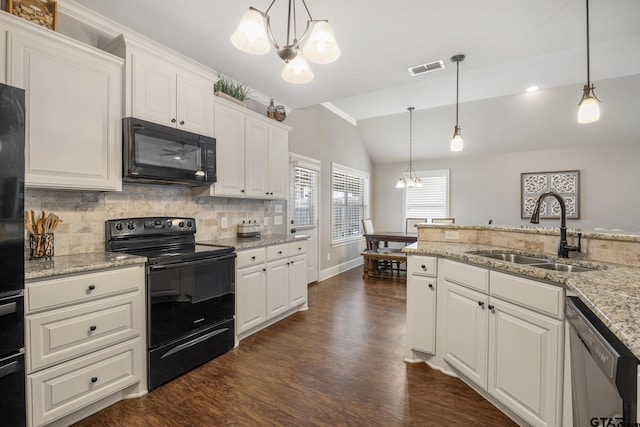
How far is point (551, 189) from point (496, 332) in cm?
545

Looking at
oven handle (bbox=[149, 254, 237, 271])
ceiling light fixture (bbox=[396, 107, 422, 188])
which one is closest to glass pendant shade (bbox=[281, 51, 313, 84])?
oven handle (bbox=[149, 254, 237, 271])

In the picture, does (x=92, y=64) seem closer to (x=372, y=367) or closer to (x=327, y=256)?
(x=372, y=367)

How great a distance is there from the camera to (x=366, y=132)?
670 centimetres

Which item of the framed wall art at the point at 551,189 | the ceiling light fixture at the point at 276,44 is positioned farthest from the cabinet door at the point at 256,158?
the framed wall art at the point at 551,189

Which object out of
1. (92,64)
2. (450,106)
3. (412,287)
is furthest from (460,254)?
(450,106)

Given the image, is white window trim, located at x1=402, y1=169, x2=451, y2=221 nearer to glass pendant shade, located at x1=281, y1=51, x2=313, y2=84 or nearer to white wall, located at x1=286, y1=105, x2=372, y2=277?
white wall, located at x1=286, y1=105, x2=372, y2=277

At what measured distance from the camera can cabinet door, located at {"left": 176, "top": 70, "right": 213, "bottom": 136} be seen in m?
2.46

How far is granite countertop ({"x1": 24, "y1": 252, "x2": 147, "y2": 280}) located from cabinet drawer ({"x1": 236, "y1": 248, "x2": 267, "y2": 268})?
2.88ft

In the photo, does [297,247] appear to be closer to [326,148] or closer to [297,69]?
[297,69]

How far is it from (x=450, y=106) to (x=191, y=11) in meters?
4.82

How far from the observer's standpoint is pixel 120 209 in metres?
2.33

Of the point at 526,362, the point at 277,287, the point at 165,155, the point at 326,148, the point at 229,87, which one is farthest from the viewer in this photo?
the point at 326,148

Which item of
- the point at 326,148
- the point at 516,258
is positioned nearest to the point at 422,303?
the point at 516,258

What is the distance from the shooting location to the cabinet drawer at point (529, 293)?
4.65ft
